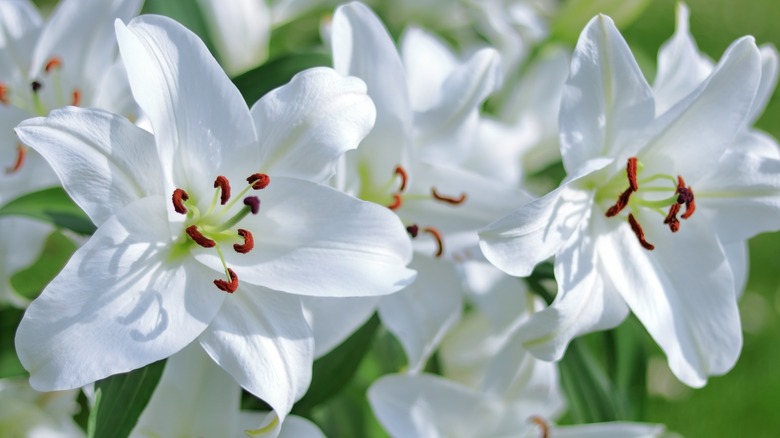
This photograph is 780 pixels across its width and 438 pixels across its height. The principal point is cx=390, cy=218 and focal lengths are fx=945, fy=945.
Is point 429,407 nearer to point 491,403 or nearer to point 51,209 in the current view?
point 491,403

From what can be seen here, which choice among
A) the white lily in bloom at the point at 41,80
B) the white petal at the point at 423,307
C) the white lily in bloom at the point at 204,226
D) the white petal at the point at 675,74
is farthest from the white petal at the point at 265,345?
the white petal at the point at 675,74

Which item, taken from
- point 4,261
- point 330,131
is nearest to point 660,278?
point 330,131

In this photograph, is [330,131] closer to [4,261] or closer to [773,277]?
[4,261]

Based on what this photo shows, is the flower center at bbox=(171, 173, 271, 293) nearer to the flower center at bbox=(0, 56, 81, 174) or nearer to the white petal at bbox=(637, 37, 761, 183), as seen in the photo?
the flower center at bbox=(0, 56, 81, 174)

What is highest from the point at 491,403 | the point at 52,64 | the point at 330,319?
the point at 52,64

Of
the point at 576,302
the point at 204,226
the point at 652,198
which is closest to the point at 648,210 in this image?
the point at 652,198

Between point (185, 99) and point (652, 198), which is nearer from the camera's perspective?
point (185, 99)

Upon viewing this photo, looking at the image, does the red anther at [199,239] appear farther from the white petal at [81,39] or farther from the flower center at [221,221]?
the white petal at [81,39]
